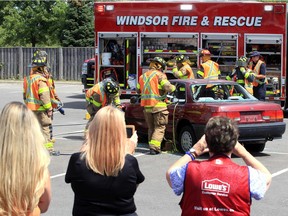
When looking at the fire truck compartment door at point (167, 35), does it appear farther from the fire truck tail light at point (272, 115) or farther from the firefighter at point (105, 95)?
the firefighter at point (105, 95)

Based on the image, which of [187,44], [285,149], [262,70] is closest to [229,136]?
[285,149]

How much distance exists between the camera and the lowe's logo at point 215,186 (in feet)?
13.7

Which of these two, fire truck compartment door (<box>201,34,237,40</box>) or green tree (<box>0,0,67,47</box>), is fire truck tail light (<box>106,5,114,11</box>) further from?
green tree (<box>0,0,67,47</box>)

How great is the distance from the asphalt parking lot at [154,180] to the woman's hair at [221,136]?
12.0 feet

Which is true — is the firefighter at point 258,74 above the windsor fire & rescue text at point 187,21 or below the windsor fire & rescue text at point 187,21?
below

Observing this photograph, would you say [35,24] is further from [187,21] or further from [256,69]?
[256,69]

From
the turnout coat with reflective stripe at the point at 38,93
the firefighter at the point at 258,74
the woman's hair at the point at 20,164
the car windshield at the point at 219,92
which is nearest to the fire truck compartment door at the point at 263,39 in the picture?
the firefighter at the point at 258,74

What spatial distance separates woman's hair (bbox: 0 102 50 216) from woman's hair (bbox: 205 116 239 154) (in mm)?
1050

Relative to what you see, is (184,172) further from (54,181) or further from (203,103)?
(203,103)

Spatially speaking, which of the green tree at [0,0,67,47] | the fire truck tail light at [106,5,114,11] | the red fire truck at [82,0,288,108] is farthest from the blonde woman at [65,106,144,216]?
the green tree at [0,0,67,47]

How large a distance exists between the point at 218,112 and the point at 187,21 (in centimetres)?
741

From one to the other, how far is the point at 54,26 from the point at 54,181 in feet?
122

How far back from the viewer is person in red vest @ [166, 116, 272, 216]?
4176mm

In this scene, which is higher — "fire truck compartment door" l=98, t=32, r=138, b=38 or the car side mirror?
"fire truck compartment door" l=98, t=32, r=138, b=38
